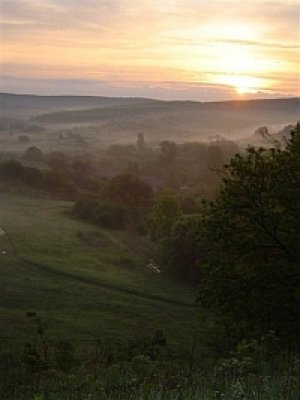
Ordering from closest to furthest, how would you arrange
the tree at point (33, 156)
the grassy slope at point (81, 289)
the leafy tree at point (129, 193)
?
the grassy slope at point (81, 289) → the leafy tree at point (129, 193) → the tree at point (33, 156)

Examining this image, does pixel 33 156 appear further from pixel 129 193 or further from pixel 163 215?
pixel 163 215

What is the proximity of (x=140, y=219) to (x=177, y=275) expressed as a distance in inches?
1085

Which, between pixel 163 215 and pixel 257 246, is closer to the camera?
pixel 257 246

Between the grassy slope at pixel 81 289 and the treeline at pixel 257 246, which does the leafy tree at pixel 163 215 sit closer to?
the grassy slope at pixel 81 289

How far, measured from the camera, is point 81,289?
6081 cm

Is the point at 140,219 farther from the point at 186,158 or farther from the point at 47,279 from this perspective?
the point at 186,158

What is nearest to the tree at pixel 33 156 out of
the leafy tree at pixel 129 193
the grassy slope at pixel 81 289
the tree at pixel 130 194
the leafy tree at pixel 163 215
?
the tree at pixel 130 194

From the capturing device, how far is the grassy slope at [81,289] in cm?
4972

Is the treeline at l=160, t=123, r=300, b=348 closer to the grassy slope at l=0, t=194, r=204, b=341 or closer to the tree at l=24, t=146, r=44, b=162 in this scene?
the grassy slope at l=0, t=194, r=204, b=341

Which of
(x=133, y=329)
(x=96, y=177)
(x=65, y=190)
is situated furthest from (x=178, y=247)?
(x=96, y=177)

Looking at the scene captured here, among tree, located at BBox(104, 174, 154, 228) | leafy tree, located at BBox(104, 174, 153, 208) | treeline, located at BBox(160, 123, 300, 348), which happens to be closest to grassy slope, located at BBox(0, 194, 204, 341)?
tree, located at BBox(104, 174, 154, 228)

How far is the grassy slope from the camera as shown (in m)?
49.7

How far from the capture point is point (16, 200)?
107375mm

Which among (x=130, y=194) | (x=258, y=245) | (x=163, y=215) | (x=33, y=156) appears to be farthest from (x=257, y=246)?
(x=33, y=156)
